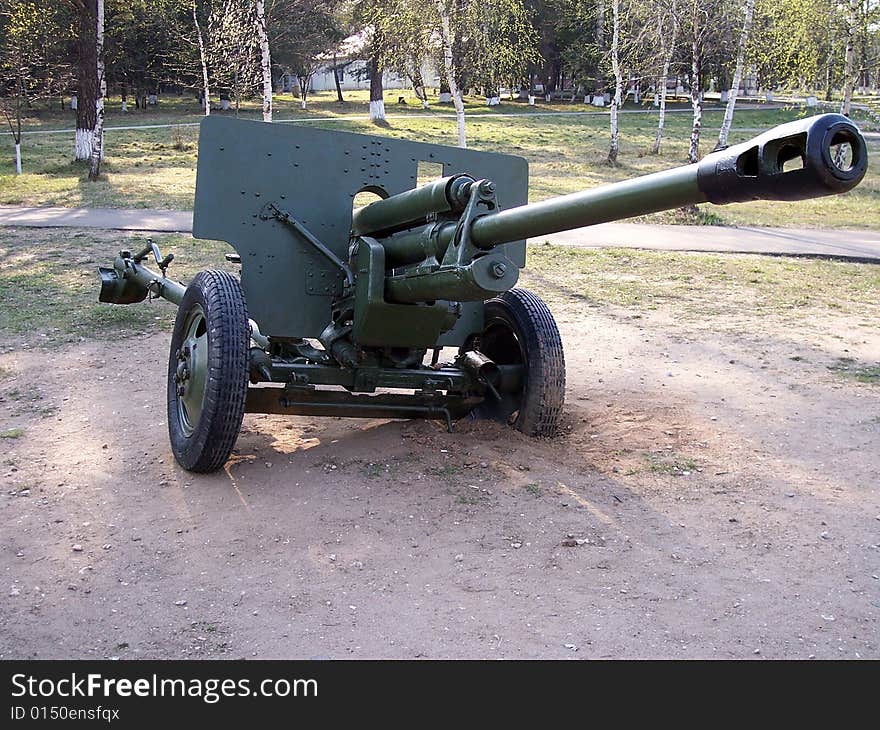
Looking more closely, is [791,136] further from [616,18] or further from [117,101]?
[117,101]

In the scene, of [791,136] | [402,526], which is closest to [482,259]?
[402,526]

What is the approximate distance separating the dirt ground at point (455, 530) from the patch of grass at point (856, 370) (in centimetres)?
24

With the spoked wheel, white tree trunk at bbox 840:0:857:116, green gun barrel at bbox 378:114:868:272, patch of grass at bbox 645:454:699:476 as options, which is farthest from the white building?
green gun barrel at bbox 378:114:868:272

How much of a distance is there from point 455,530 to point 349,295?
5.02 feet

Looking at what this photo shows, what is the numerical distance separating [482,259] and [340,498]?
1304 millimetres

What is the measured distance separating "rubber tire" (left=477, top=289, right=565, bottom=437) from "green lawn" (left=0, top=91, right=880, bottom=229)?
11.4 meters

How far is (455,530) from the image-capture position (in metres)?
4.52

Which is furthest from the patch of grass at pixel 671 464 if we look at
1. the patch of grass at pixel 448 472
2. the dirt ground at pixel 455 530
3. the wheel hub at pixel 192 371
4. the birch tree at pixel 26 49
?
the birch tree at pixel 26 49

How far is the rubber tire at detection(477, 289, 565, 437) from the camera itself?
18.4 ft

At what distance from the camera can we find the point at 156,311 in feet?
29.1

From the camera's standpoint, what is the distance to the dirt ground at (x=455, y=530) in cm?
361

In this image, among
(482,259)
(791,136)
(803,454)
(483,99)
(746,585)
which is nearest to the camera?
(791,136)

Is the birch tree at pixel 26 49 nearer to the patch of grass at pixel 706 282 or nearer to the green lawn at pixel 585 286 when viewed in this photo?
the green lawn at pixel 585 286
